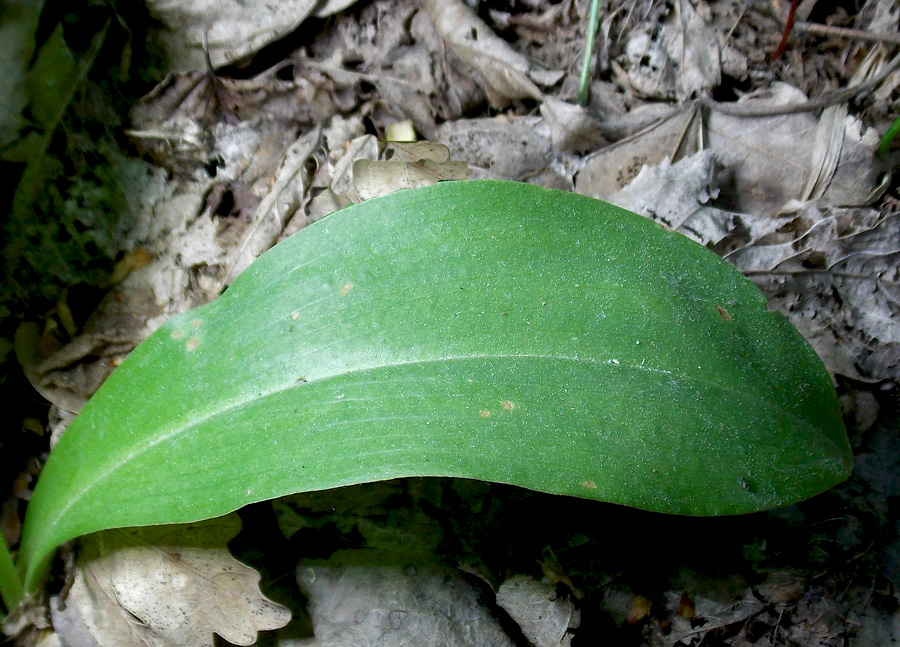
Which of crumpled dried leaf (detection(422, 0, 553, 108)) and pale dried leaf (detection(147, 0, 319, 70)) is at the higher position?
pale dried leaf (detection(147, 0, 319, 70))

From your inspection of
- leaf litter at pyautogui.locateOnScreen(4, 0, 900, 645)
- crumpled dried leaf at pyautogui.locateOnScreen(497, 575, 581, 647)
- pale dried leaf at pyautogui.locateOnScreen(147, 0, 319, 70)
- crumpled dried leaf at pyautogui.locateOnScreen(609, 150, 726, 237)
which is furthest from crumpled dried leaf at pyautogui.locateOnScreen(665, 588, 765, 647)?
pale dried leaf at pyautogui.locateOnScreen(147, 0, 319, 70)

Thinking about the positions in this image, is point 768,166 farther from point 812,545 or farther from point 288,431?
point 288,431

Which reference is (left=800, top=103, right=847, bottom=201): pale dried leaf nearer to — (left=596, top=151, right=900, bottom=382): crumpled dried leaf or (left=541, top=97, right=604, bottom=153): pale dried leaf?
(left=596, top=151, right=900, bottom=382): crumpled dried leaf

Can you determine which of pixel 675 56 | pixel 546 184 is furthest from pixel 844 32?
pixel 546 184

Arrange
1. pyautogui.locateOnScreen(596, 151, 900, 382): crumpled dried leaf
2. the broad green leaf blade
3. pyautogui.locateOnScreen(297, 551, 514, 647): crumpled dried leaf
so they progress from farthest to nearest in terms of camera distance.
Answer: pyautogui.locateOnScreen(596, 151, 900, 382): crumpled dried leaf < pyautogui.locateOnScreen(297, 551, 514, 647): crumpled dried leaf < the broad green leaf blade

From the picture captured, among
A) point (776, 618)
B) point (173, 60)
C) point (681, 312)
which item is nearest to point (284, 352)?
point (681, 312)

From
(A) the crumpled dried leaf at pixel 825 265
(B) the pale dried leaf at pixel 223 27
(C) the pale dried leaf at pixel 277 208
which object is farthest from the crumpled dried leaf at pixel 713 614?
(B) the pale dried leaf at pixel 223 27
